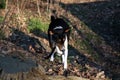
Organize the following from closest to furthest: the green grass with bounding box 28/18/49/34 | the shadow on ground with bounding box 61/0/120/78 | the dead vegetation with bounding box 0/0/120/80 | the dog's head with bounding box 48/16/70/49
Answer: the dog's head with bounding box 48/16/70/49, the dead vegetation with bounding box 0/0/120/80, the green grass with bounding box 28/18/49/34, the shadow on ground with bounding box 61/0/120/78

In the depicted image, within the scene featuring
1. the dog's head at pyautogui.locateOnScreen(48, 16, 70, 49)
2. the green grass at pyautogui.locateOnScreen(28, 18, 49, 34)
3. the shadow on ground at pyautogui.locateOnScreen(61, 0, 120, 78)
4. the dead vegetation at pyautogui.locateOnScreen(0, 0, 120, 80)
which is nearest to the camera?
the dog's head at pyautogui.locateOnScreen(48, 16, 70, 49)

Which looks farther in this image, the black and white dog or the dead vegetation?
the dead vegetation

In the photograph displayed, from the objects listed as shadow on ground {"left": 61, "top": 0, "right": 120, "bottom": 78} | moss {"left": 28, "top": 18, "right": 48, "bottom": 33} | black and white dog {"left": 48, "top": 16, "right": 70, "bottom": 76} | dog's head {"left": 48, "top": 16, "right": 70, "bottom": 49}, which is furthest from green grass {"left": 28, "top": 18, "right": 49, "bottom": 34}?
dog's head {"left": 48, "top": 16, "right": 70, "bottom": 49}

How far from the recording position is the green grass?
16.8 metres

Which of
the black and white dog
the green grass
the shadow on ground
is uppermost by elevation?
the black and white dog

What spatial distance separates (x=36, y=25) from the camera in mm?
17375

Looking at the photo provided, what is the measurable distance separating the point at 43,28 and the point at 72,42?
1.25 meters

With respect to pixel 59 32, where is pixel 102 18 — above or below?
below

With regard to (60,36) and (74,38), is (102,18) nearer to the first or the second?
(74,38)

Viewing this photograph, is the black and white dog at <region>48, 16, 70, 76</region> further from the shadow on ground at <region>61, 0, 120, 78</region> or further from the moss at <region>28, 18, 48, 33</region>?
the moss at <region>28, 18, 48, 33</region>

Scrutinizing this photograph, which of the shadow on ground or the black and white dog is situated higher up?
the black and white dog

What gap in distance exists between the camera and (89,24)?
69.7 feet

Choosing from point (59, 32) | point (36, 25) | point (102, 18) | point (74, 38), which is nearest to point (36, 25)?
point (36, 25)

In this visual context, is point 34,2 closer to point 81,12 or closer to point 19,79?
point 81,12
